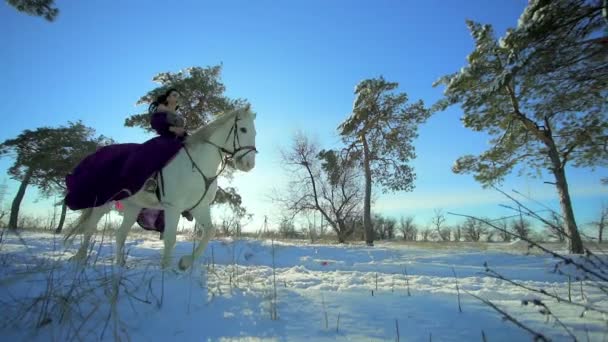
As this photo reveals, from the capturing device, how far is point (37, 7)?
6.49 metres

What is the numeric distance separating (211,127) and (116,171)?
1238 millimetres

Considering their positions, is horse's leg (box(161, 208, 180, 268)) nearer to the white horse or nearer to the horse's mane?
the white horse

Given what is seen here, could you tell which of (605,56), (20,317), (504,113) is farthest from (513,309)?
(504,113)

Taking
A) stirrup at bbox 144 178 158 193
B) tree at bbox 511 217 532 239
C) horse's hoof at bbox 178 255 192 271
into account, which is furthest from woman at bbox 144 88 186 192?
tree at bbox 511 217 532 239

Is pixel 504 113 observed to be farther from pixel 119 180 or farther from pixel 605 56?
pixel 119 180

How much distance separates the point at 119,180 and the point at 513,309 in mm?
3828

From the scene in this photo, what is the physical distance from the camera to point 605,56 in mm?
7039

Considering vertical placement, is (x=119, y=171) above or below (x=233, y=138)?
below

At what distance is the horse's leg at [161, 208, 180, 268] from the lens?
3.03 metres

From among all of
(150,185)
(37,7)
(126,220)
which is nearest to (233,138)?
(150,185)

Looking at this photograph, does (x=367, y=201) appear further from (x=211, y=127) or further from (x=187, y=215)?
(x=211, y=127)

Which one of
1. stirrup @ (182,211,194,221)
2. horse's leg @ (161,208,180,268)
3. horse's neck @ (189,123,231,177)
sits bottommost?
horse's leg @ (161,208,180,268)

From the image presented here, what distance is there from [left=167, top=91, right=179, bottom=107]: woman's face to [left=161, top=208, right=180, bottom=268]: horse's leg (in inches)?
65.2

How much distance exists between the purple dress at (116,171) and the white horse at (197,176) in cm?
12
